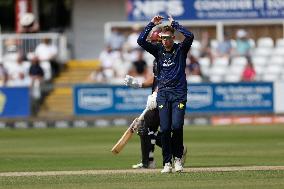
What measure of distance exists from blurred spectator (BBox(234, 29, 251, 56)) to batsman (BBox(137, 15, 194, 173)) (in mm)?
16542

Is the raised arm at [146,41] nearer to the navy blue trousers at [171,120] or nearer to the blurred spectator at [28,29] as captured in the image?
the navy blue trousers at [171,120]

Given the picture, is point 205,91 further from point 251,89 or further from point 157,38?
point 157,38

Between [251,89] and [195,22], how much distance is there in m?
4.73

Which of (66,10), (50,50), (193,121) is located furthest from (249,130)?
(66,10)

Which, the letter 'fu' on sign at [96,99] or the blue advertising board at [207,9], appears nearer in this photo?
the letter 'fu' on sign at [96,99]

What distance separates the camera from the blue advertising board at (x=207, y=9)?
3134 centimetres

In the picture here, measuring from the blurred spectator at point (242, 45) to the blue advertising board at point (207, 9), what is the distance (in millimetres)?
1348

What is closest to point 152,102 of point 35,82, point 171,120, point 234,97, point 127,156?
point 171,120

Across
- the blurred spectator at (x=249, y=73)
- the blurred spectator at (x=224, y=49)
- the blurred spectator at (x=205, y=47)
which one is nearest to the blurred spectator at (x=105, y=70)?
the blurred spectator at (x=205, y=47)

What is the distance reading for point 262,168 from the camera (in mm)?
13281

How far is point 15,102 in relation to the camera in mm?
27578

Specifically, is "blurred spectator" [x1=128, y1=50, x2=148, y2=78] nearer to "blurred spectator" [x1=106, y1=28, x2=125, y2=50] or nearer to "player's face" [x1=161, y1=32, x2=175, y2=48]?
"blurred spectator" [x1=106, y1=28, x2=125, y2=50]

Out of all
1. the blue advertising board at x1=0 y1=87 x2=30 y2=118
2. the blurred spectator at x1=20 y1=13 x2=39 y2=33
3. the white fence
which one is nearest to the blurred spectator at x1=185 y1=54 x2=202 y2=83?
the blue advertising board at x1=0 y1=87 x2=30 y2=118

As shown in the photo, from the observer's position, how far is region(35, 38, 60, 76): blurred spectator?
99.3 feet
